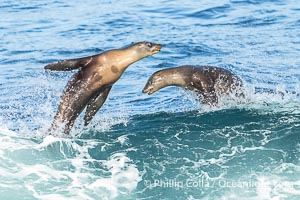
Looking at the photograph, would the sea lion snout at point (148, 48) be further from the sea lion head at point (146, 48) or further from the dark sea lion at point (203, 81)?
the dark sea lion at point (203, 81)

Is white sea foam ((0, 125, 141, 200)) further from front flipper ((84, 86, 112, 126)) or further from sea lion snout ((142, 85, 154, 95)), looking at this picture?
sea lion snout ((142, 85, 154, 95))

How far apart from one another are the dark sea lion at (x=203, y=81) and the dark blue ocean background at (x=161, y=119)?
24cm

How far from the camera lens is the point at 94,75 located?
14.3 m

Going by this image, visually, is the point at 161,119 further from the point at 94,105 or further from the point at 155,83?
the point at 94,105

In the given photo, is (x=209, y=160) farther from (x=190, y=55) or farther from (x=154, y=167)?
(x=190, y=55)

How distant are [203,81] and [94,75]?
2.33m

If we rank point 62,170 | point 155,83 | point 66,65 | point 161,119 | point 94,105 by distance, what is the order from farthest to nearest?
point 155,83 → point 161,119 → point 94,105 → point 66,65 → point 62,170

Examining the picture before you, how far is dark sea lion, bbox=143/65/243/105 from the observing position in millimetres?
15469

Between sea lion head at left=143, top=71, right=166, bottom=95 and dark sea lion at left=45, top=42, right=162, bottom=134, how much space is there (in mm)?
1010

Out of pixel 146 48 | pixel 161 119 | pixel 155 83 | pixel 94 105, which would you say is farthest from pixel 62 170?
pixel 155 83

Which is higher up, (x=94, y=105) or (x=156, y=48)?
(x=156, y=48)

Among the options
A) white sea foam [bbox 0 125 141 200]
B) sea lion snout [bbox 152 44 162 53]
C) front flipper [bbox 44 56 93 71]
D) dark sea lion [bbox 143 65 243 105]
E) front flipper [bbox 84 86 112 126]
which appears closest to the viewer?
white sea foam [bbox 0 125 141 200]

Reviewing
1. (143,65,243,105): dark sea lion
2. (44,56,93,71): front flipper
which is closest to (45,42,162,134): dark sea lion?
(44,56,93,71): front flipper

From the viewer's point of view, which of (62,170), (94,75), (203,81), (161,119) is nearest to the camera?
(62,170)
